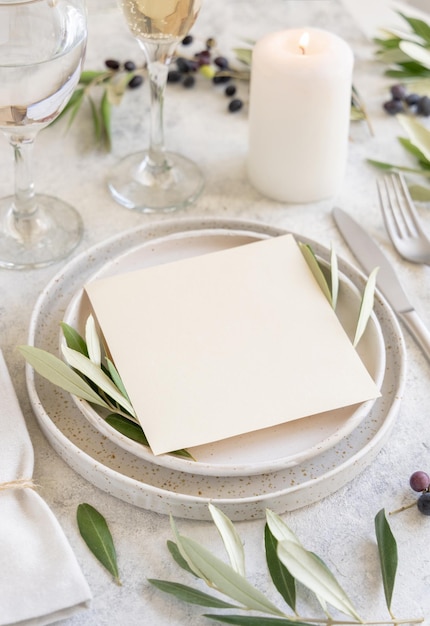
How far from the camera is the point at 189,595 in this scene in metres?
0.59

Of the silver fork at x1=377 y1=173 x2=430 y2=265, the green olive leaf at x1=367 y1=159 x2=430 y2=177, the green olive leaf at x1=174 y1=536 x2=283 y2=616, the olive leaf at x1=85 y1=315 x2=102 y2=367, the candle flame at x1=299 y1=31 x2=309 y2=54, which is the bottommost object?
the green olive leaf at x1=174 y1=536 x2=283 y2=616

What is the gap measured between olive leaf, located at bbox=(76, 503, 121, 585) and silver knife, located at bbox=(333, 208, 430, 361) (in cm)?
35

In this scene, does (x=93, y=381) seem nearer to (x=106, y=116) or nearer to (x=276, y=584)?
(x=276, y=584)

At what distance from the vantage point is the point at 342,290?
82cm

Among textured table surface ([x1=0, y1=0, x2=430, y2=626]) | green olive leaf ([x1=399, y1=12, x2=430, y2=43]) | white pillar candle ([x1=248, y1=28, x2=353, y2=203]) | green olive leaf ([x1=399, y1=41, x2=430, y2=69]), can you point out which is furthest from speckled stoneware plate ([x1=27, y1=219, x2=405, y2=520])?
green olive leaf ([x1=399, y1=12, x2=430, y2=43])

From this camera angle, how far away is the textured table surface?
623 mm

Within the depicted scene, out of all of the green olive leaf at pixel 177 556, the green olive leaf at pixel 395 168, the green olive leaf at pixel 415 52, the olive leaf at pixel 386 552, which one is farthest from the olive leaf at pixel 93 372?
the green olive leaf at pixel 415 52

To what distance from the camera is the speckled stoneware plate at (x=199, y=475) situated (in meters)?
0.65

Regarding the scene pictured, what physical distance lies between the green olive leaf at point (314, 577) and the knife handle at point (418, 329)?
0.93 ft

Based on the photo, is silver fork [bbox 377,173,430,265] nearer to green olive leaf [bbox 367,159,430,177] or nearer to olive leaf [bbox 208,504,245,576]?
green olive leaf [bbox 367,159,430,177]

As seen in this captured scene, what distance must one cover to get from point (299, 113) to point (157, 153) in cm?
18

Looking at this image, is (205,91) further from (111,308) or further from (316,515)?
(316,515)

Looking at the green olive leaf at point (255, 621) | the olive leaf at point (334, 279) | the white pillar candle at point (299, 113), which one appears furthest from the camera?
the white pillar candle at point (299, 113)

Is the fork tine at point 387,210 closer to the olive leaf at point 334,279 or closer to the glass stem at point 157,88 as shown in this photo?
the olive leaf at point 334,279
